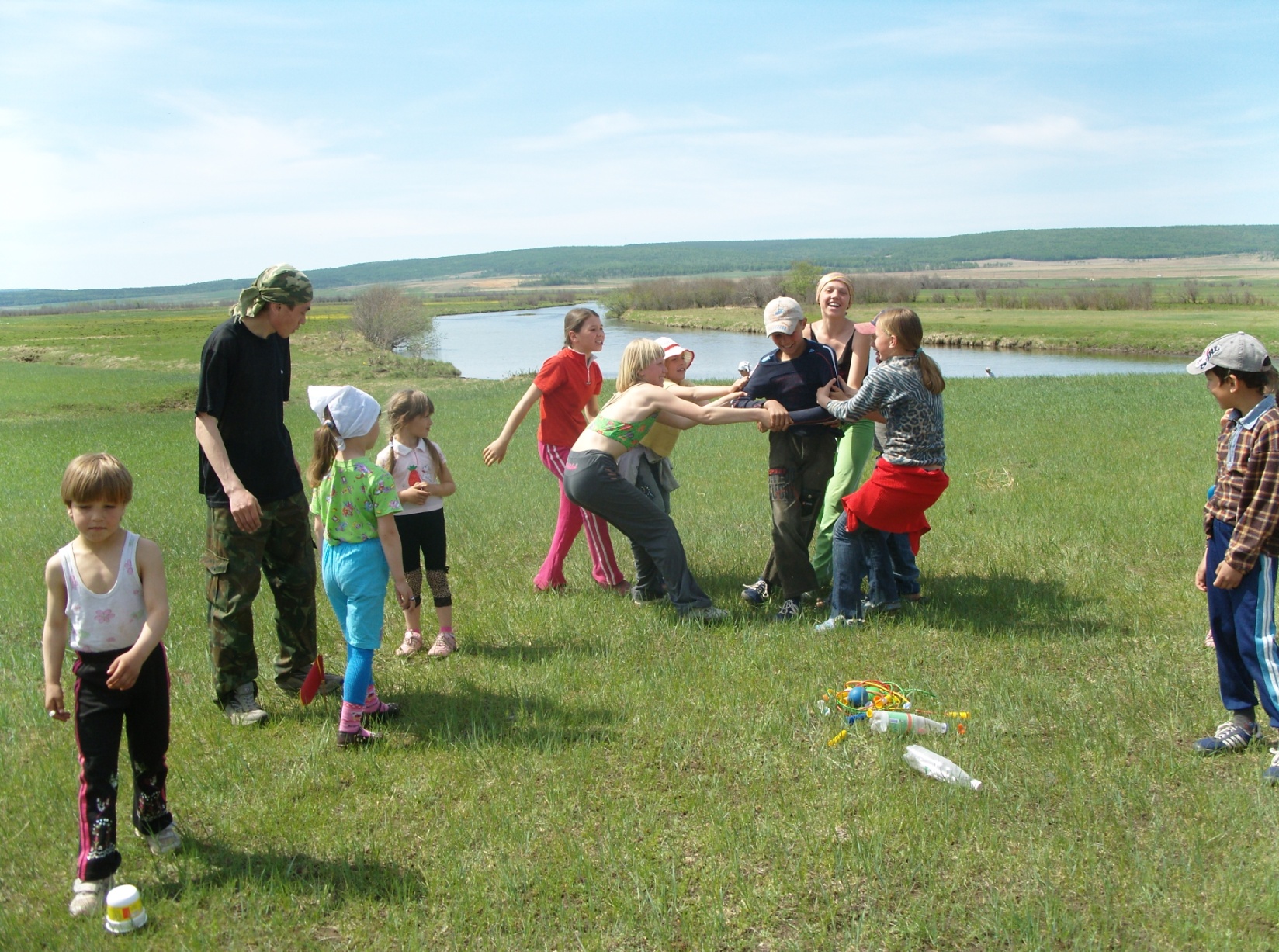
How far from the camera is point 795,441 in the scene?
6723mm

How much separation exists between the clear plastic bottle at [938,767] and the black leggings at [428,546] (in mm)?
3035

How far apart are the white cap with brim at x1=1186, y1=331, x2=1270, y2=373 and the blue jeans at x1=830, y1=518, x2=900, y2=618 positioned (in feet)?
7.93

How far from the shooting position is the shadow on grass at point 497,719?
4895 mm

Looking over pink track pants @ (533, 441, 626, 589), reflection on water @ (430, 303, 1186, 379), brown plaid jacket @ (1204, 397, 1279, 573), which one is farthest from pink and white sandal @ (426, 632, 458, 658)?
reflection on water @ (430, 303, 1186, 379)

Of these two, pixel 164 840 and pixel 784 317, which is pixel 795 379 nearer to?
pixel 784 317

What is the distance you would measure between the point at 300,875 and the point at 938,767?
8.88 feet

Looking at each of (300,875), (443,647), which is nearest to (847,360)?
(443,647)

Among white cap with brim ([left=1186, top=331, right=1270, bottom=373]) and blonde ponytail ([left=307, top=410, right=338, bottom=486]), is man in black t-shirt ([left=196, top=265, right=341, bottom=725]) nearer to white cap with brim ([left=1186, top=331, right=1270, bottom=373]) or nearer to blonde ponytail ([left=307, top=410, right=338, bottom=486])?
blonde ponytail ([left=307, top=410, right=338, bottom=486])

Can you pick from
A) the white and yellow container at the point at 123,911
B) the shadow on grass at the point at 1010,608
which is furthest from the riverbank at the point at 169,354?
the white and yellow container at the point at 123,911

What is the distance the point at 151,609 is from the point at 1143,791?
403 cm

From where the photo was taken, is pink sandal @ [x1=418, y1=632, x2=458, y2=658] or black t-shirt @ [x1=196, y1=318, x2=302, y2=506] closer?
black t-shirt @ [x1=196, y1=318, x2=302, y2=506]

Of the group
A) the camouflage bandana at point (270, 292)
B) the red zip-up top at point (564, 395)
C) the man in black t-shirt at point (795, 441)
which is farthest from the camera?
the red zip-up top at point (564, 395)

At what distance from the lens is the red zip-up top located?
749 cm

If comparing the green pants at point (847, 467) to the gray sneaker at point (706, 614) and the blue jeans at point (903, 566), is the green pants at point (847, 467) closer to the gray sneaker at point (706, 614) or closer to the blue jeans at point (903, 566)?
the blue jeans at point (903, 566)
